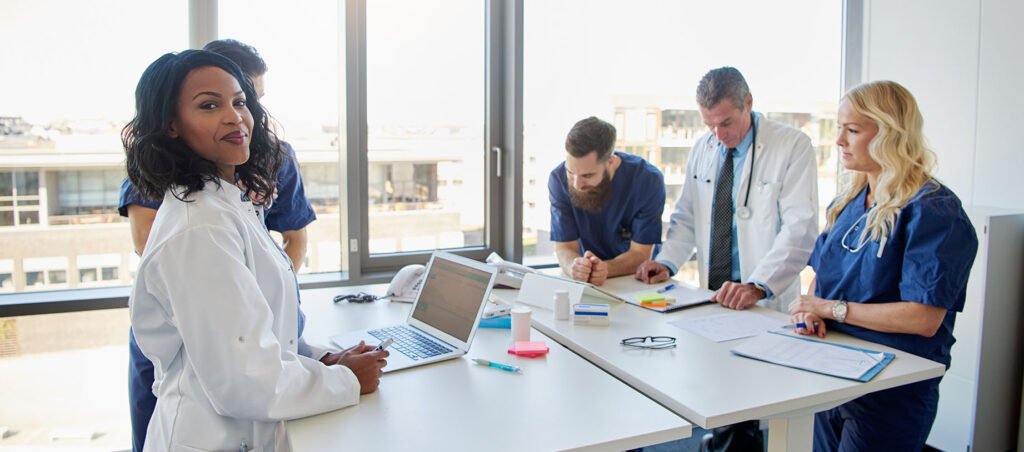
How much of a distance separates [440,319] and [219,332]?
0.84 meters

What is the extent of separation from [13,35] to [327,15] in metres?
1.28

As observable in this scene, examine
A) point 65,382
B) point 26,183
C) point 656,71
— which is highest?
point 656,71

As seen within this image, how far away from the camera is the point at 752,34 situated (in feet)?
13.6

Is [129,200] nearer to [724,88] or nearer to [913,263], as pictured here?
[724,88]

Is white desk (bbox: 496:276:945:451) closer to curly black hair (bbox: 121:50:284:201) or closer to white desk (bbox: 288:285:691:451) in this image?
white desk (bbox: 288:285:691:451)

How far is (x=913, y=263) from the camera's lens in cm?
190

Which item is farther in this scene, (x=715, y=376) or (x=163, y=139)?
(x=715, y=376)

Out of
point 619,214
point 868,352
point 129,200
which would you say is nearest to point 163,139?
point 129,200

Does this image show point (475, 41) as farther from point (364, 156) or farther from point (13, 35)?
point (13, 35)

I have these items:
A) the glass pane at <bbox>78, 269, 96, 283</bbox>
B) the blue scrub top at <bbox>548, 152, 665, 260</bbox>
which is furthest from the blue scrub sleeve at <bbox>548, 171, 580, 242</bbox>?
the glass pane at <bbox>78, 269, 96, 283</bbox>

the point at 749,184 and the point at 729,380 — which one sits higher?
the point at 749,184

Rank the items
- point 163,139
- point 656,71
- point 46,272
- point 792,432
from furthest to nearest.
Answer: point 656,71, point 46,272, point 792,432, point 163,139

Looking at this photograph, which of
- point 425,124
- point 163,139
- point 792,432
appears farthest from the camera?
point 425,124

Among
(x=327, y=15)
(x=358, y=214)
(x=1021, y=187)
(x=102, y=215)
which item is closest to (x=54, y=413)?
(x=102, y=215)
